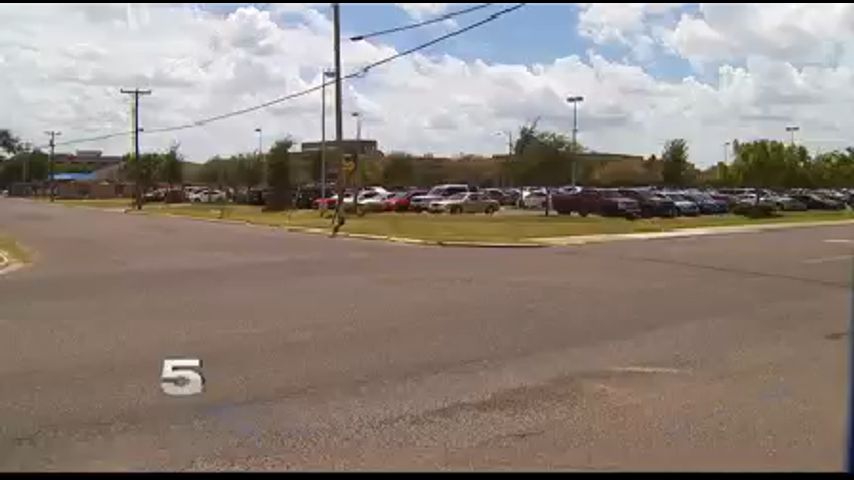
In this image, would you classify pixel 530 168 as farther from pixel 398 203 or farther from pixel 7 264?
pixel 7 264

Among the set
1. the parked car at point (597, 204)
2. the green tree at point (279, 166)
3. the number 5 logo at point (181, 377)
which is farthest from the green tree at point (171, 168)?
the number 5 logo at point (181, 377)

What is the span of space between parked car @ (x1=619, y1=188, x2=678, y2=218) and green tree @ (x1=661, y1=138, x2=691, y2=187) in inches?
2089

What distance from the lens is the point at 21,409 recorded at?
7574 millimetres

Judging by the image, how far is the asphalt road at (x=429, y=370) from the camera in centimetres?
656

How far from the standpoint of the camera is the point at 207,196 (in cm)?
10219

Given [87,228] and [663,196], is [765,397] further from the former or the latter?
[663,196]

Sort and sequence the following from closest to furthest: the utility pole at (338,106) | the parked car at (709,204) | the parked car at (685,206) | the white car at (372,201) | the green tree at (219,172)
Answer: the utility pole at (338,106) → the parked car at (685,206) → the parked car at (709,204) → the white car at (372,201) → the green tree at (219,172)

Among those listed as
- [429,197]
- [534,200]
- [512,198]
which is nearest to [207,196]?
[512,198]

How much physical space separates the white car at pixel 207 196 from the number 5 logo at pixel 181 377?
87.4 m

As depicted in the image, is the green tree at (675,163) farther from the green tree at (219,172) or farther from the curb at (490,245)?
the curb at (490,245)

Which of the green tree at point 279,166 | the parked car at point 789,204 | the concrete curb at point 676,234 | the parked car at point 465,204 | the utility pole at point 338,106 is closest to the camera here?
the concrete curb at point 676,234

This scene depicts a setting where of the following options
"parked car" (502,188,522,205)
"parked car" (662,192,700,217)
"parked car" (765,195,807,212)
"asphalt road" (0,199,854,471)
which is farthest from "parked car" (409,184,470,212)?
"asphalt road" (0,199,854,471)

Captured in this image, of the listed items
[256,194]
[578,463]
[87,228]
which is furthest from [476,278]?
[256,194]

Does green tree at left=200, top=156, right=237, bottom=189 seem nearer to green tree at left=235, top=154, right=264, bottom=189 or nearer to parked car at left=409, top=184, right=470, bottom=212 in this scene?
green tree at left=235, top=154, right=264, bottom=189
